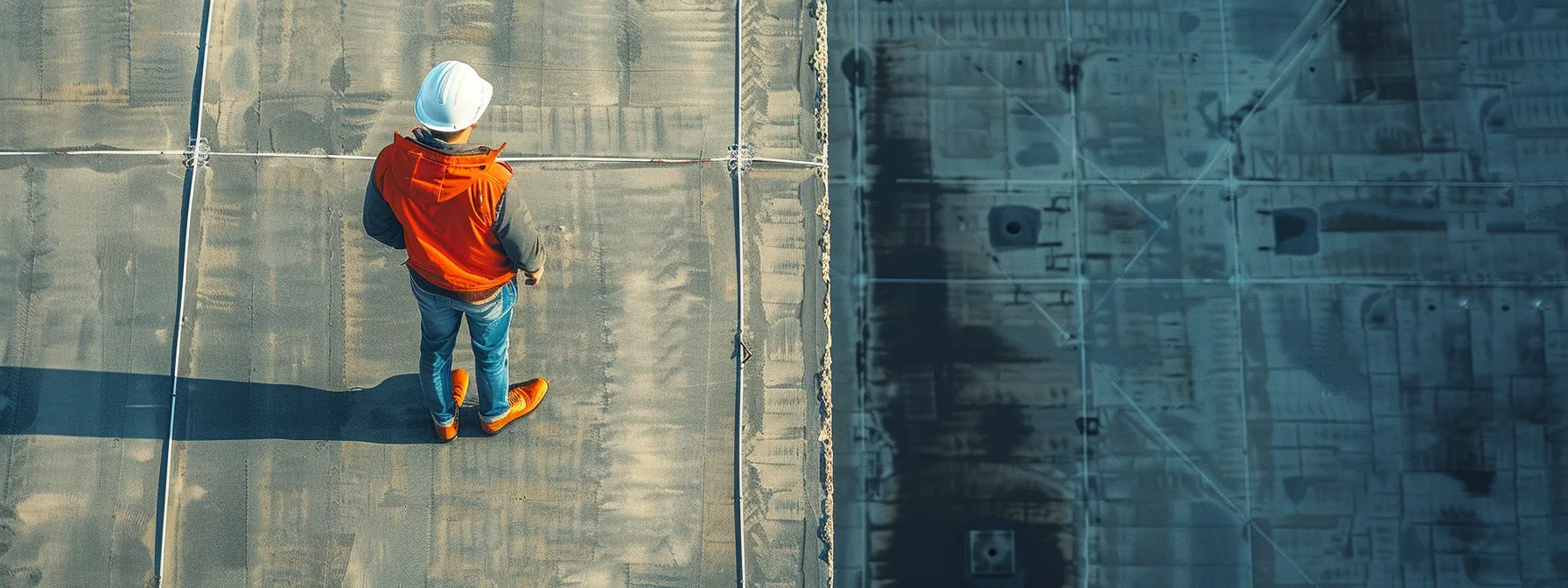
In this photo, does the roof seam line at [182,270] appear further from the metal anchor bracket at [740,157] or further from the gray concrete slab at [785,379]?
the gray concrete slab at [785,379]

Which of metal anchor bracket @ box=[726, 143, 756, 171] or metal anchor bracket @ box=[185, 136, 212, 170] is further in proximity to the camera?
metal anchor bracket @ box=[726, 143, 756, 171]

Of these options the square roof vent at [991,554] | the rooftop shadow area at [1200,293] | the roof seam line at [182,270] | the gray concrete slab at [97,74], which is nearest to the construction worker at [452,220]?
the roof seam line at [182,270]

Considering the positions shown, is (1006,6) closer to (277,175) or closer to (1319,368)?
(1319,368)

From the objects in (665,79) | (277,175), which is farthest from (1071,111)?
(277,175)

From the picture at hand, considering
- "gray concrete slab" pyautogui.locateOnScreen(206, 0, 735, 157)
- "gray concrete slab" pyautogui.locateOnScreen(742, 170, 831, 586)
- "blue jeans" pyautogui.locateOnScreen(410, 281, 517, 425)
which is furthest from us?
"gray concrete slab" pyautogui.locateOnScreen(206, 0, 735, 157)

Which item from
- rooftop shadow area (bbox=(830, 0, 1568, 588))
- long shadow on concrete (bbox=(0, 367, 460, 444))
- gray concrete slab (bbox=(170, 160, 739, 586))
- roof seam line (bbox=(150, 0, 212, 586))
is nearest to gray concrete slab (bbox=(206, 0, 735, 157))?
roof seam line (bbox=(150, 0, 212, 586))

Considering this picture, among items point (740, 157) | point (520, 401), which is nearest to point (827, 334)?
point (740, 157)

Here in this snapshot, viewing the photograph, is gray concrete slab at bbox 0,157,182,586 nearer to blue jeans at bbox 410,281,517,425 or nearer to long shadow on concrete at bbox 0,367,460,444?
long shadow on concrete at bbox 0,367,460,444

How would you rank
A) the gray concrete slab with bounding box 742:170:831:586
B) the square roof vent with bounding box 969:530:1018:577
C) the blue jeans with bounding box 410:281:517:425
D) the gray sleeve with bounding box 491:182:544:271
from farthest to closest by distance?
1. the square roof vent with bounding box 969:530:1018:577
2. the gray concrete slab with bounding box 742:170:831:586
3. the blue jeans with bounding box 410:281:517:425
4. the gray sleeve with bounding box 491:182:544:271
